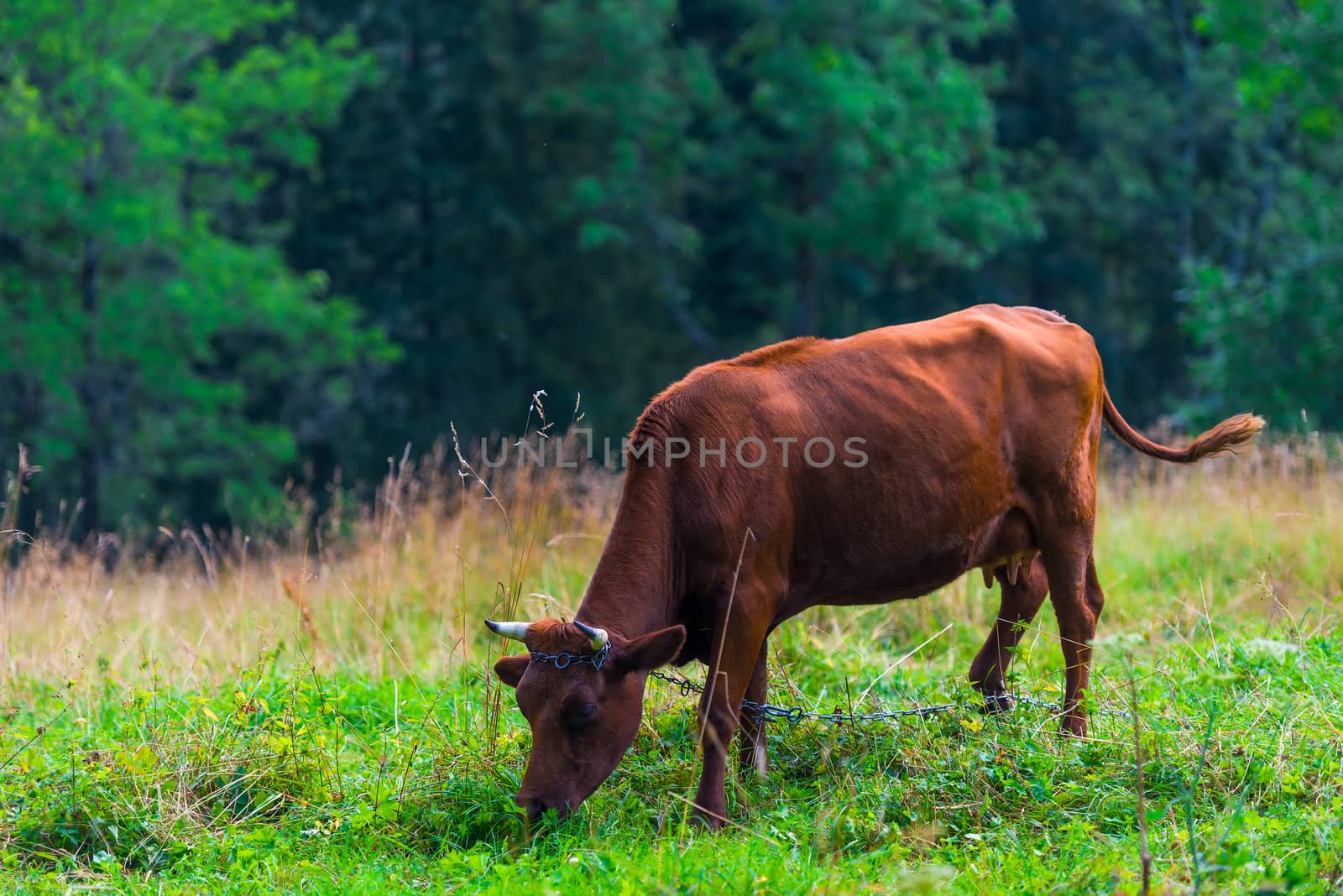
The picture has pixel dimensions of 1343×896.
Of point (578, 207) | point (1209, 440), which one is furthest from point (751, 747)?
point (578, 207)

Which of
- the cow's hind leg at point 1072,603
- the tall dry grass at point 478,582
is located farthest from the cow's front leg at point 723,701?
the cow's hind leg at point 1072,603

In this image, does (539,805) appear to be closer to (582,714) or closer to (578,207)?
(582,714)

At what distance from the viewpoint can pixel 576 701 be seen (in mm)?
4344

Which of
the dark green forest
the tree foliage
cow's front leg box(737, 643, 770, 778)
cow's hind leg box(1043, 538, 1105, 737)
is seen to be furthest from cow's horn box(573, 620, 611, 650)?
the dark green forest

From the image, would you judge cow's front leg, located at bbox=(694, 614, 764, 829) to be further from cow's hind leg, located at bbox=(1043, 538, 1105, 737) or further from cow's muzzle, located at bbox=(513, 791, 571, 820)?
cow's hind leg, located at bbox=(1043, 538, 1105, 737)

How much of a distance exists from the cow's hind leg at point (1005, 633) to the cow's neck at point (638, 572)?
1646mm

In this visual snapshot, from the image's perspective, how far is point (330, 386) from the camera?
22.3m

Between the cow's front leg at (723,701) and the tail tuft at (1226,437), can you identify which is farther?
the tail tuft at (1226,437)

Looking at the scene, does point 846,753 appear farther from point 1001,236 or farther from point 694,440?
point 1001,236

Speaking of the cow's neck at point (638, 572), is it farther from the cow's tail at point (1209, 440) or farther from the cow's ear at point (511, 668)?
the cow's tail at point (1209, 440)

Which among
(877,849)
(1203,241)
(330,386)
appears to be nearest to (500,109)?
(330,386)

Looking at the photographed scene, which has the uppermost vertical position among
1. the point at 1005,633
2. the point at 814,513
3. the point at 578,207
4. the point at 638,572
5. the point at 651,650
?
the point at 578,207

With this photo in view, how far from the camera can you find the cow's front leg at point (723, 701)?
4.50 meters

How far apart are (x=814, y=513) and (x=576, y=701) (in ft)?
4.01
